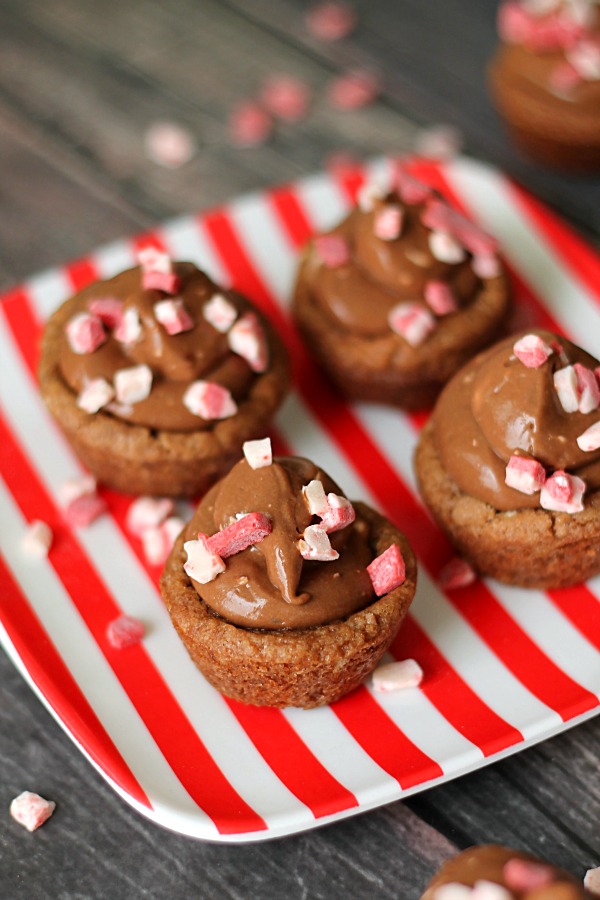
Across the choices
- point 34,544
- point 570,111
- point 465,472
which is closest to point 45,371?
point 34,544

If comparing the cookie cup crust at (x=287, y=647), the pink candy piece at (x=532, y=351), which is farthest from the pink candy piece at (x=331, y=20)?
the cookie cup crust at (x=287, y=647)

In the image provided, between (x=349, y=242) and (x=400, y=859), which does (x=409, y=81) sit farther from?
(x=400, y=859)

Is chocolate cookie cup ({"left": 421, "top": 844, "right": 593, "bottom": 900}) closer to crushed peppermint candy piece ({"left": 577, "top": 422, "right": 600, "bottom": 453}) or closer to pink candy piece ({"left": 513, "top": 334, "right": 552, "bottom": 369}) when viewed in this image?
crushed peppermint candy piece ({"left": 577, "top": 422, "right": 600, "bottom": 453})

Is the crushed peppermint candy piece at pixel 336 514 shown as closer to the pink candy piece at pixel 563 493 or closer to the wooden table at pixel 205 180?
the pink candy piece at pixel 563 493

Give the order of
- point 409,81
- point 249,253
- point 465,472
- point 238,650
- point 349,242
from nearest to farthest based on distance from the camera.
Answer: point 238,650 < point 465,472 < point 349,242 < point 249,253 < point 409,81

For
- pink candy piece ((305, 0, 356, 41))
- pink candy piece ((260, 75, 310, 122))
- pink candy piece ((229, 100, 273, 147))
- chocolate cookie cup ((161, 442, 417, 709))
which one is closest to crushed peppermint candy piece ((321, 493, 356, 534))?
chocolate cookie cup ((161, 442, 417, 709))
